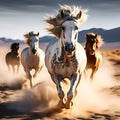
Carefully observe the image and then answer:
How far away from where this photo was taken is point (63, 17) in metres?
8.81

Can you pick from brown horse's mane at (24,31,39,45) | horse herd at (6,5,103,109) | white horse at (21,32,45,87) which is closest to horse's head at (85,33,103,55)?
white horse at (21,32,45,87)

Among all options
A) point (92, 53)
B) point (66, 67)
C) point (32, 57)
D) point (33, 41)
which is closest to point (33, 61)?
point (32, 57)

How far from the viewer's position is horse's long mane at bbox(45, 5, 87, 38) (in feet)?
28.8

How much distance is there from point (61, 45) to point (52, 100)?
1848 mm

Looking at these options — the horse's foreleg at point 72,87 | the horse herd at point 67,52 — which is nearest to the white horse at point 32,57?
the horse herd at point 67,52

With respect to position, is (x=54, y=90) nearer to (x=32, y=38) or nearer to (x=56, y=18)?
(x=56, y=18)

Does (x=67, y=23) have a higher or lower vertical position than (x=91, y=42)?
higher

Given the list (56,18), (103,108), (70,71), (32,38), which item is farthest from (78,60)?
(32,38)

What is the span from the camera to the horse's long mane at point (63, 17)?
8.79 m

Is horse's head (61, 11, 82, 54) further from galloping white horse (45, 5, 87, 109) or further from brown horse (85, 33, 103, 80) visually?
brown horse (85, 33, 103, 80)

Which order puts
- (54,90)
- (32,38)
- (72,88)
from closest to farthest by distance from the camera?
(72,88) → (54,90) → (32,38)

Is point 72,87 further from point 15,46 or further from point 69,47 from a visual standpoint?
point 15,46

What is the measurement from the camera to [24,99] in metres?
10.8

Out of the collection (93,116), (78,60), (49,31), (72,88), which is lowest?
(93,116)
